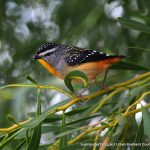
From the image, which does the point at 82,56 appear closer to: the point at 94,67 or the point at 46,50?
the point at 94,67

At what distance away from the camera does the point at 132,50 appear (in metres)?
3.80

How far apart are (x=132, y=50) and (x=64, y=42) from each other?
0.57 m

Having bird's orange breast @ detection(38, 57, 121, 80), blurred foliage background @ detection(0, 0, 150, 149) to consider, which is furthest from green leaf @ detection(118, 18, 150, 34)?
blurred foliage background @ detection(0, 0, 150, 149)

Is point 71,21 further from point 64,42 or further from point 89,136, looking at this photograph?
point 89,136

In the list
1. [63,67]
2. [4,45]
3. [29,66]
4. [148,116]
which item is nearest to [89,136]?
[148,116]

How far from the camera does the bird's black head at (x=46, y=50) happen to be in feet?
11.2

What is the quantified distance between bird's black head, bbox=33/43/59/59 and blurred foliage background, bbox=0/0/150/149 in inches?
8.0

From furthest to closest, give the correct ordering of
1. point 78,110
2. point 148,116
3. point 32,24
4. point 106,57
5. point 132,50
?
1. point 32,24
2. point 132,50
3. point 106,57
4. point 78,110
5. point 148,116

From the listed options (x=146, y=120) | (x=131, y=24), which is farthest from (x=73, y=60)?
(x=146, y=120)

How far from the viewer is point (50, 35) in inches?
175

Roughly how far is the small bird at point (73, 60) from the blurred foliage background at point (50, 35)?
0.69ft

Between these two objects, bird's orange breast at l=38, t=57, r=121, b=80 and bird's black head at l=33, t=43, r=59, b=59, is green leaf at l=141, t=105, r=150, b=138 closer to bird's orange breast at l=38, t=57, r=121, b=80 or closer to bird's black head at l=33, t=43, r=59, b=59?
bird's orange breast at l=38, t=57, r=121, b=80

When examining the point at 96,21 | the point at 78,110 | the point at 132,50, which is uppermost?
the point at 96,21

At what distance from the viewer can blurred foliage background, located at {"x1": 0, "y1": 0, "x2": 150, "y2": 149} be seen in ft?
12.2
